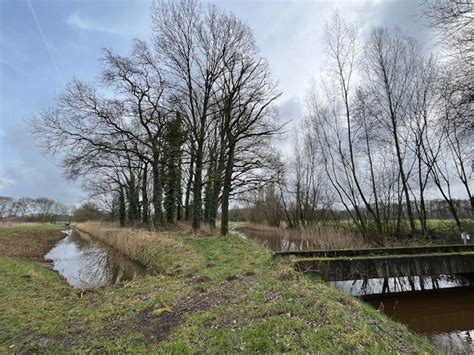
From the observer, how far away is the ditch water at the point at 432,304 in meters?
5.52

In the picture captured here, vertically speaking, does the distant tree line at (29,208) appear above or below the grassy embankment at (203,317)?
above

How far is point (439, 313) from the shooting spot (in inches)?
267

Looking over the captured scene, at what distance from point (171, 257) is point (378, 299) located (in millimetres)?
6844

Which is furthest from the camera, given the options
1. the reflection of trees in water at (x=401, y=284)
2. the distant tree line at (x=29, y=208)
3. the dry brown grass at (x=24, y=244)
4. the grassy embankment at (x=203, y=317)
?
the distant tree line at (x=29, y=208)

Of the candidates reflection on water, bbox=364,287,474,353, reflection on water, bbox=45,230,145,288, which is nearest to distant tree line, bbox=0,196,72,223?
reflection on water, bbox=45,230,145,288

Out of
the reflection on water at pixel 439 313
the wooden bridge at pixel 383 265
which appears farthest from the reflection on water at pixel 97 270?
the reflection on water at pixel 439 313

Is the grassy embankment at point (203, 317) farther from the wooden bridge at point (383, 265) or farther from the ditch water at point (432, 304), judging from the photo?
the ditch water at point (432, 304)

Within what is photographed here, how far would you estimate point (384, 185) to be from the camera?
17.7 m

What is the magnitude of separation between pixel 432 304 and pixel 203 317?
666 cm

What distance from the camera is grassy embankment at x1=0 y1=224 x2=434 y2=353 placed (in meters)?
3.64

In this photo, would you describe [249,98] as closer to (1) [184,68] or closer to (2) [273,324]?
(1) [184,68]

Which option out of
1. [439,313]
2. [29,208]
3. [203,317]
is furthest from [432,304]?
[29,208]

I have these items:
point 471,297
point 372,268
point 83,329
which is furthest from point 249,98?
point 83,329

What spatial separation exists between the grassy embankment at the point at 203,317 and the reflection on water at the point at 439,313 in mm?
1272
